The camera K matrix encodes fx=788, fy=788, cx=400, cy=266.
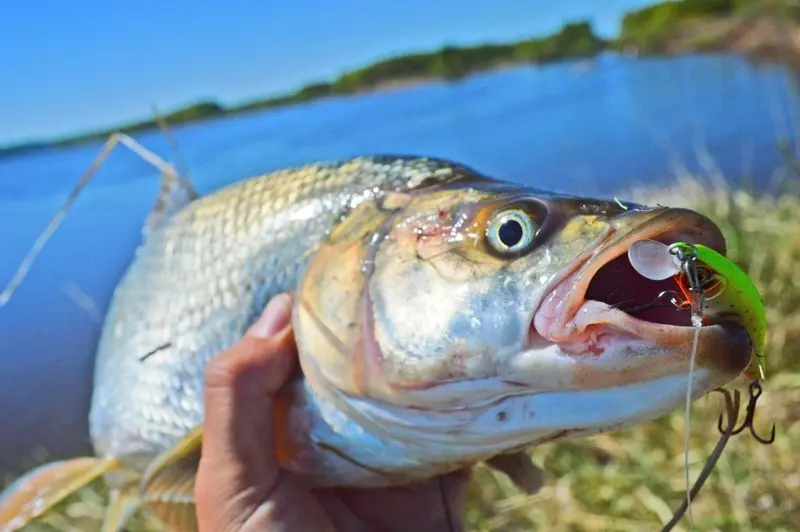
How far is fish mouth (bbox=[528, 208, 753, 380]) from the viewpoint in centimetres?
112

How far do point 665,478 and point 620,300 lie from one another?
2.04 metres

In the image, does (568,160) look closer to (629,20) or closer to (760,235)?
(760,235)

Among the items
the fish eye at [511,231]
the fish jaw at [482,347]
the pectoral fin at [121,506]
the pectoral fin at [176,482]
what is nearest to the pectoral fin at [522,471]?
the fish jaw at [482,347]

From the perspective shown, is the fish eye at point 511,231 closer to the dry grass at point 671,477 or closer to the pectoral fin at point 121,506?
the pectoral fin at point 121,506

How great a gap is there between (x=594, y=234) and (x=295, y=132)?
2640cm

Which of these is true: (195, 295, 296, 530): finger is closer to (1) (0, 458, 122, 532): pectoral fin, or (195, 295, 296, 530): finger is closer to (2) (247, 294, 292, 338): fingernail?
(2) (247, 294, 292, 338): fingernail

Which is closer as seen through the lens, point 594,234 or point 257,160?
point 594,234

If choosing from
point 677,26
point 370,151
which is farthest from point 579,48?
point 370,151

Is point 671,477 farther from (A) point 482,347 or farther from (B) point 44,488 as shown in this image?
(B) point 44,488

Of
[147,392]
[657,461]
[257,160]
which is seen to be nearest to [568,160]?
[257,160]

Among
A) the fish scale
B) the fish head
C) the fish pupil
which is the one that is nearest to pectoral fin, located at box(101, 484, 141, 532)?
the fish scale

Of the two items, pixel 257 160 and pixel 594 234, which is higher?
pixel 594 234

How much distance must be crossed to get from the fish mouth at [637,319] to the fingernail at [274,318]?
26.7 inches

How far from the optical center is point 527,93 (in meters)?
28.3
